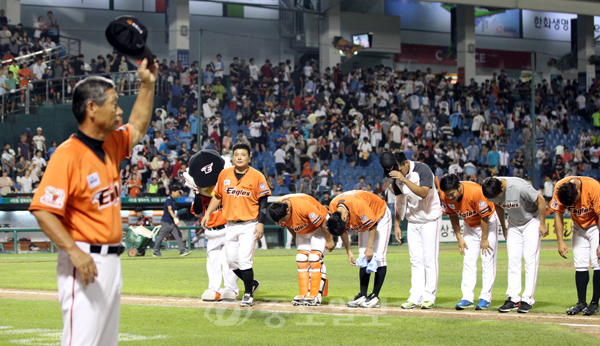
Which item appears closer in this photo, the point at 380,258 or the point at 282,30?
the point at 380,258

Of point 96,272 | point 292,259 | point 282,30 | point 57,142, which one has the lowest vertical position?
point 292,259

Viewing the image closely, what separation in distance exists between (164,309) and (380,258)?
10.3 ft

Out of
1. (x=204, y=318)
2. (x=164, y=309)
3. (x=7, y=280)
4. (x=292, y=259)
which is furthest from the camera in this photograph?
(x=292, y=259)

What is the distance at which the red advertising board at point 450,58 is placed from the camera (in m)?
45.2

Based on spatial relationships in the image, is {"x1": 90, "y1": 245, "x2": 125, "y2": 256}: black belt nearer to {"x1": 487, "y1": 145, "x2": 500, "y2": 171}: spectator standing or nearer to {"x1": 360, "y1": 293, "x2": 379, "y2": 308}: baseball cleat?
{"x1": 360, "y1": 293, "x2": 379, "y2": 308}: baseball cleat

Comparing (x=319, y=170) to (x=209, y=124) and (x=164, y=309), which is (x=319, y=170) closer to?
(x=209, y=124)

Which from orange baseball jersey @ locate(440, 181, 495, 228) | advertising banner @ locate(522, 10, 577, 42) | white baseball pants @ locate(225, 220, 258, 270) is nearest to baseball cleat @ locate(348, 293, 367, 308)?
white baseball pants @ locate(225, 220, 258, 270)

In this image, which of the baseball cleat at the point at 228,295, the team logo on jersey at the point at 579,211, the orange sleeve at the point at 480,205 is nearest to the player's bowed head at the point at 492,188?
the orange sleeve at the point at 480,205

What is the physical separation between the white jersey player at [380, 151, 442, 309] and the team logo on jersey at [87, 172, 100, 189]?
5.52 m

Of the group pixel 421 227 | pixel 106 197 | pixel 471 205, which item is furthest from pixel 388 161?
pixel 106 197

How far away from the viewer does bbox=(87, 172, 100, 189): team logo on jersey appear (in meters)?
3.78

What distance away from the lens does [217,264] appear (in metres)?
9.63

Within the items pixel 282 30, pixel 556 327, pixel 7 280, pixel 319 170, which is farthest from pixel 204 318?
pixel 282 30

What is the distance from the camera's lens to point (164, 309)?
28.8ft
